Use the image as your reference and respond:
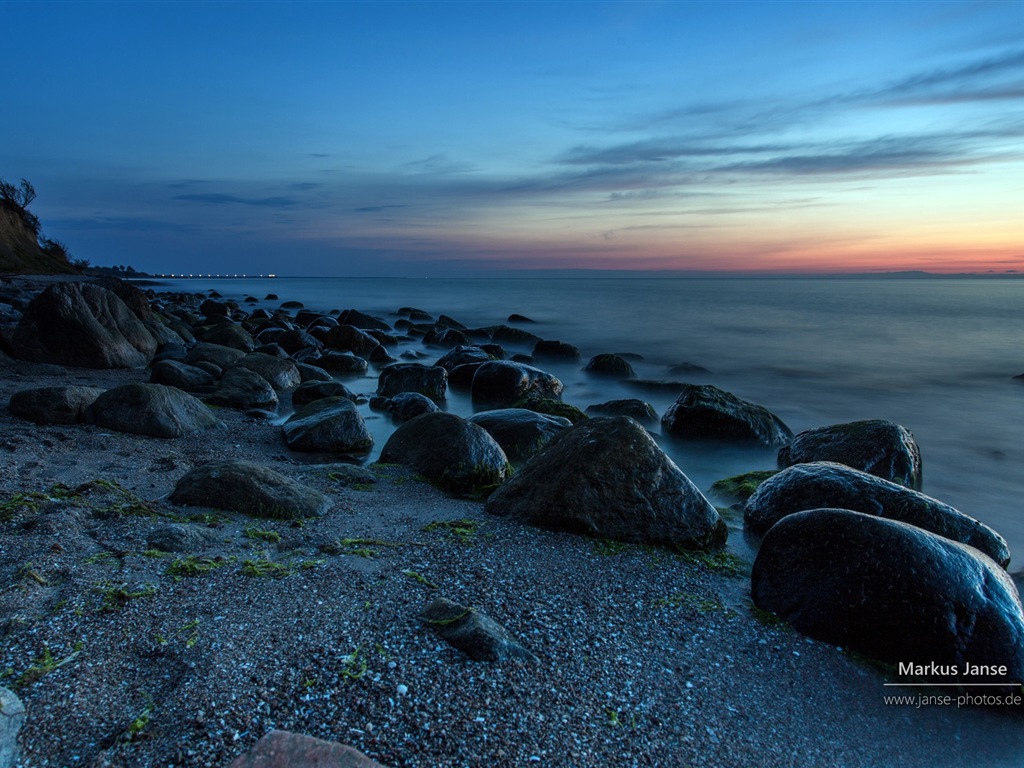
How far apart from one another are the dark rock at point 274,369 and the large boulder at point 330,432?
3.44m

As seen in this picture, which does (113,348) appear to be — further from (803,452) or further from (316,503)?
(803,452)

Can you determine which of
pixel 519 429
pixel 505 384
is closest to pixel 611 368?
pixel 505 384

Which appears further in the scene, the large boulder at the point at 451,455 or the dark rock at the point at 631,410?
the dark rock at the point at 631,410

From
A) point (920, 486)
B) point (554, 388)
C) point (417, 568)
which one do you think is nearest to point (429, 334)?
point (554, 388)

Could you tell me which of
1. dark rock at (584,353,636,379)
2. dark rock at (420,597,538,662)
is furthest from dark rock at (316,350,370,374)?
dark rock at (420,597,538,662)

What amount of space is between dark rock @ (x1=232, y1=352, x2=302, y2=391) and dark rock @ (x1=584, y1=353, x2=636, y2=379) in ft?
24.0

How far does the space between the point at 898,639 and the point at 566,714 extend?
79.3 inches

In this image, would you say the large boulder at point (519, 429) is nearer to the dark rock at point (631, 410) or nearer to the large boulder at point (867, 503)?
the dark rock at point (631, 410)

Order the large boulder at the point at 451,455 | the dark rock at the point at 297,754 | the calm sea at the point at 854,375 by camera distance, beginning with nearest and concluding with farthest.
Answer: the dark rock at the point at 297,754, the large boulder at the point at 451,455, the calm sea at the point at 854,375

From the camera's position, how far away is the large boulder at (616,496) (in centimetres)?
481

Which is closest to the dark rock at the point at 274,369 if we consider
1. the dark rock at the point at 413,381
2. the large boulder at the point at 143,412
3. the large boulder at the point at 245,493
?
the dark rock at the point at 413,381

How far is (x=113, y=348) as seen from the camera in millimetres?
11750

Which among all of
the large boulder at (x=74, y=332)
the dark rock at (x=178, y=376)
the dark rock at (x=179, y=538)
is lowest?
the dark rock at (x=179, y=538)

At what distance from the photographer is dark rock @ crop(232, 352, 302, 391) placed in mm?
11281
